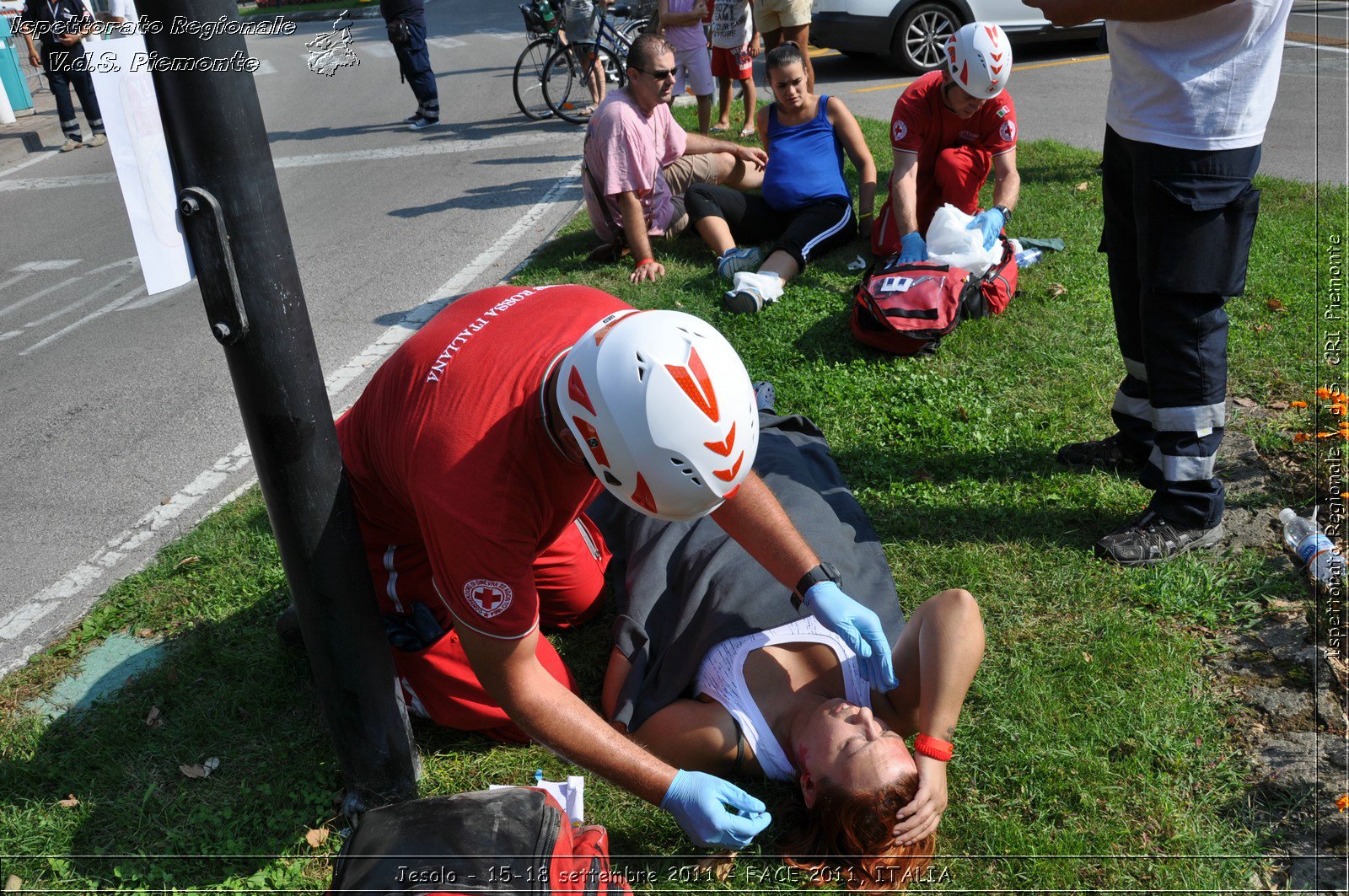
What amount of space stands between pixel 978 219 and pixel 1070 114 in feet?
17.4

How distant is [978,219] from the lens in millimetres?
5586

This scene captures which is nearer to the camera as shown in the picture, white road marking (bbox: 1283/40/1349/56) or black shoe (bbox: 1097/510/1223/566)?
black shoe (bbox: 1097/510/1223/566)

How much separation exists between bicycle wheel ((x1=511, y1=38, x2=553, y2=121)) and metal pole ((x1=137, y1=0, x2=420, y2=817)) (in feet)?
30.9

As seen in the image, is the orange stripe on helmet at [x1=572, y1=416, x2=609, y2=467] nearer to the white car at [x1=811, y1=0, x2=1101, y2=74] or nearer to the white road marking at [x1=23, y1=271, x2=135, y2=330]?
the white road marking at [x1=23, y1=271, x2=135, y2=330]

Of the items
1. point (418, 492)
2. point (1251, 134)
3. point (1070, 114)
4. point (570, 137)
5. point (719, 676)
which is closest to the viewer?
point (418, 492)

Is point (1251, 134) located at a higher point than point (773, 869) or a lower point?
higher

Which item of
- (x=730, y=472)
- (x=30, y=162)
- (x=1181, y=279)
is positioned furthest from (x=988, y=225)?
(x=30, y=162)

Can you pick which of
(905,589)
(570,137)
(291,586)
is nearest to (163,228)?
(291,586)

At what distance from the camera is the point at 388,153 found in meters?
10.6

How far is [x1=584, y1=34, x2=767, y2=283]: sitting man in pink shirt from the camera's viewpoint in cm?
634

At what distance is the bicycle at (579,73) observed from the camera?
37.0 feet

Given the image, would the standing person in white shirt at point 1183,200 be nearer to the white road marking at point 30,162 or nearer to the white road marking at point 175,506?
the white road marking at point 175,506

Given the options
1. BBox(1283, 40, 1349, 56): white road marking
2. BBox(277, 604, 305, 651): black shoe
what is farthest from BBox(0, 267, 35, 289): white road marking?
BBox(1283, 40, 1349, 56): white road marking

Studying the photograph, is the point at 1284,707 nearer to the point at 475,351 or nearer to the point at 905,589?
the point at 905,589
